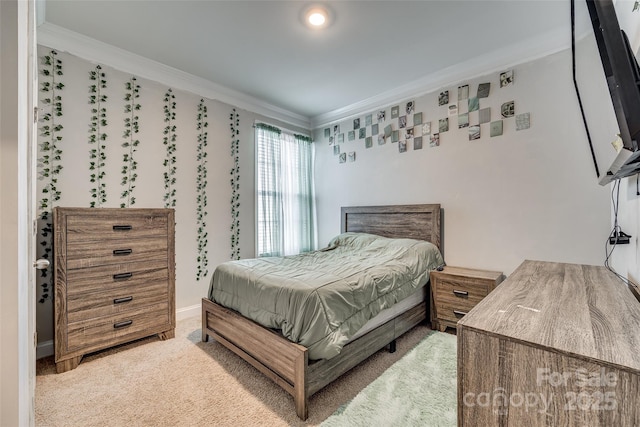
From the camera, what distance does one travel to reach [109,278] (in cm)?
213

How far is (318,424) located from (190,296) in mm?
2111

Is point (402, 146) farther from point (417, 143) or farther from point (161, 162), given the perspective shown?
point (161, 162)

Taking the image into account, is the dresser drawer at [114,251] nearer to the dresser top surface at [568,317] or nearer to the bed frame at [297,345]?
the bed frame at [297,345]

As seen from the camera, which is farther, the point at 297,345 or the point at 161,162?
the point at 161,162

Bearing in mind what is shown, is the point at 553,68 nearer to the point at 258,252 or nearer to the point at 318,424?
the point at 318,424

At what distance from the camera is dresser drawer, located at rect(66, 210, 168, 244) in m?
1.99

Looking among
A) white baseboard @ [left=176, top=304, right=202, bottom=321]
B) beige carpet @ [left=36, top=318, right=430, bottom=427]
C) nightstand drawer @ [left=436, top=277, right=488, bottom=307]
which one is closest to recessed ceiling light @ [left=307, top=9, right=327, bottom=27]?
nightstand drawer @ [left=436, top=277, right=488, bottom=307]

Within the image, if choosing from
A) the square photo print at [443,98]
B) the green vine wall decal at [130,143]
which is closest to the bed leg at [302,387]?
the green vine wall decal at [130,143]

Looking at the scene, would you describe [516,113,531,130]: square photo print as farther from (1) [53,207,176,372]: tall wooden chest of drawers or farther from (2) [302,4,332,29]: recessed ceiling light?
(1) [53,207,176,372]: tall wooden chest of drawers

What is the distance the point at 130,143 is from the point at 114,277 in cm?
128

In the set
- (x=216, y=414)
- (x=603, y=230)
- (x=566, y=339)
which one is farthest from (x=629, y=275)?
(x=216, y=414)

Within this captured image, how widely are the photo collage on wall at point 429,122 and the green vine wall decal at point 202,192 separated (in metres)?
1.82

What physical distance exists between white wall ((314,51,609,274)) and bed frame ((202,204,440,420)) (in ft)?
1.02

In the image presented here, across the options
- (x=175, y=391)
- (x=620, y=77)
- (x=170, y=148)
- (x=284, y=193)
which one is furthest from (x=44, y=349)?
(x=620, y=77)
